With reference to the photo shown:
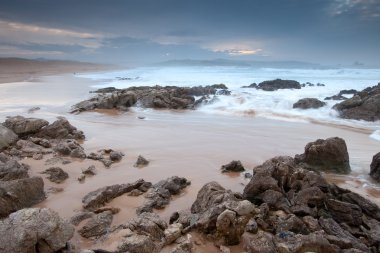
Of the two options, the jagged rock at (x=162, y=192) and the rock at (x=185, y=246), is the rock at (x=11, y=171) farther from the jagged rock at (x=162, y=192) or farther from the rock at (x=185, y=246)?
the rock at (x=185, y=246)

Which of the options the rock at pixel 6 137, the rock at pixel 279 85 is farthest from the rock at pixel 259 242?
the rock at pixel 279 85

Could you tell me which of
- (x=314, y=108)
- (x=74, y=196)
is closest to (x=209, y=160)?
(x=74, y=196)

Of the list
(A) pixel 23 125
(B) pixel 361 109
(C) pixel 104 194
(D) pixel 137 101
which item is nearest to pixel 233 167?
(C) pixel 104 194

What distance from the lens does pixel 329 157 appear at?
7.54 meters

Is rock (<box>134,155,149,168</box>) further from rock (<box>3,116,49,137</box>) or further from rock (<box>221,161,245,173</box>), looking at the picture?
rock (<box>3,116,49,137</box>)

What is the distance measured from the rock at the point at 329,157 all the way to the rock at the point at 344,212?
6.96 feet

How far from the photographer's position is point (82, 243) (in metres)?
4.57

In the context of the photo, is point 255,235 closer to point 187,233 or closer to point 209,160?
point 187,233

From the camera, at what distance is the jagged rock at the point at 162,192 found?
5.68 metres

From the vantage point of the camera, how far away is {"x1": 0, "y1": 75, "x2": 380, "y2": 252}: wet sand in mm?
6402

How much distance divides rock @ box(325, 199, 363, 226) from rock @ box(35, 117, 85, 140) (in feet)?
23.8

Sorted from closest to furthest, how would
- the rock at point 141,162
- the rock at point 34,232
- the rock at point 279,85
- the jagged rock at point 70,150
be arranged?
1. the rock at point 34,232
2. the rock at point 141,162
3. the jagged rock at point 70,150
4. the rock at point 279,85

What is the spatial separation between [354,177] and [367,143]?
12.0 ft

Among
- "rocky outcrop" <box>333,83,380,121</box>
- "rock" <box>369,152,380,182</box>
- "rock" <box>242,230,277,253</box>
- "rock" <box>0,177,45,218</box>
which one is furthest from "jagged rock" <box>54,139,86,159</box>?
"rocky outcrop" <box>333,83,380,121</box>
